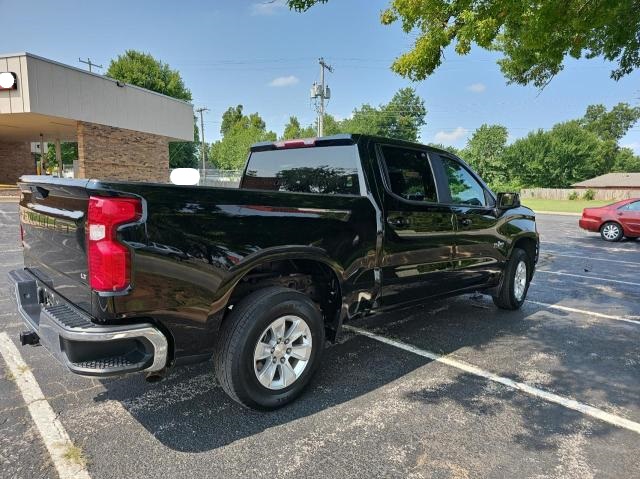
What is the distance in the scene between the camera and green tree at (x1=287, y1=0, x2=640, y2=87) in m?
5.69

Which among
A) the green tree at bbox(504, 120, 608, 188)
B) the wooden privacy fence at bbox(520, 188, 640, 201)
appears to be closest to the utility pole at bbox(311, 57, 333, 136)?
the wooden privacy fence at bbox(520, 188, 640, 201)

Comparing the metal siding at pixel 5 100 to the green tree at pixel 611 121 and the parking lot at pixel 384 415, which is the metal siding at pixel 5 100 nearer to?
the parking lot at pixel 384 415

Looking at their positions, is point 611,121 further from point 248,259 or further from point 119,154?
point 248,259

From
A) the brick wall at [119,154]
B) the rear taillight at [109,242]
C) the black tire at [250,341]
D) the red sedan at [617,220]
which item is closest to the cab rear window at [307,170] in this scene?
the black tire at [250,341]

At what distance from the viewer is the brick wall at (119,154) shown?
19516 mm

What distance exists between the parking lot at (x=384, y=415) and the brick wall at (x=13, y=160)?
26667 millimetres

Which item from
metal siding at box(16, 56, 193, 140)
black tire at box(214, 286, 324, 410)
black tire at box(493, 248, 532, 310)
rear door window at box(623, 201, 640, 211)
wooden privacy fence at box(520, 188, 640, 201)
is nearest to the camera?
black tire at box(214, 286, 324, 410)

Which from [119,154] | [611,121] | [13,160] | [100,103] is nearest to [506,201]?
[100,103]

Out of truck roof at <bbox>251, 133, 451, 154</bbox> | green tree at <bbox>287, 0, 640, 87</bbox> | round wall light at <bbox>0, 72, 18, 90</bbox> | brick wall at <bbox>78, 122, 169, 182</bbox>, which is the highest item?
round wall light at <bbox>0, 72, 18, 90</bbox>

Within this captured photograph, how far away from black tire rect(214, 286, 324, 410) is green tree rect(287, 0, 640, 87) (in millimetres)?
3764

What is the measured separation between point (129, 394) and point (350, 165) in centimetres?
250

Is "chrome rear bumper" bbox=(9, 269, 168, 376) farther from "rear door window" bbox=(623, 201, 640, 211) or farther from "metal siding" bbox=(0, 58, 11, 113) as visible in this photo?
"metal siding" bbox=(0, 58, 11, 113)

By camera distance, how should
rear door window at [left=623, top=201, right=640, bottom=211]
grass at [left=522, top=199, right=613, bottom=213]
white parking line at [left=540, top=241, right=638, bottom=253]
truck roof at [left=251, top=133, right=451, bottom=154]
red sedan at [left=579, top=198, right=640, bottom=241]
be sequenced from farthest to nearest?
grass at [left=522, top=199, right=613, bottom=213] → rear door window at [left=623, top=201, right=640, bottom=211] → red sedan at [left=579, top=198, right=640, bottom=241] → white parking line at [left=540, top=241, right=638, bottom=253] → truck roof at [left=251, top=133, right=451, bottom=154]

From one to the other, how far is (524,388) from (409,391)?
93 centimetres
